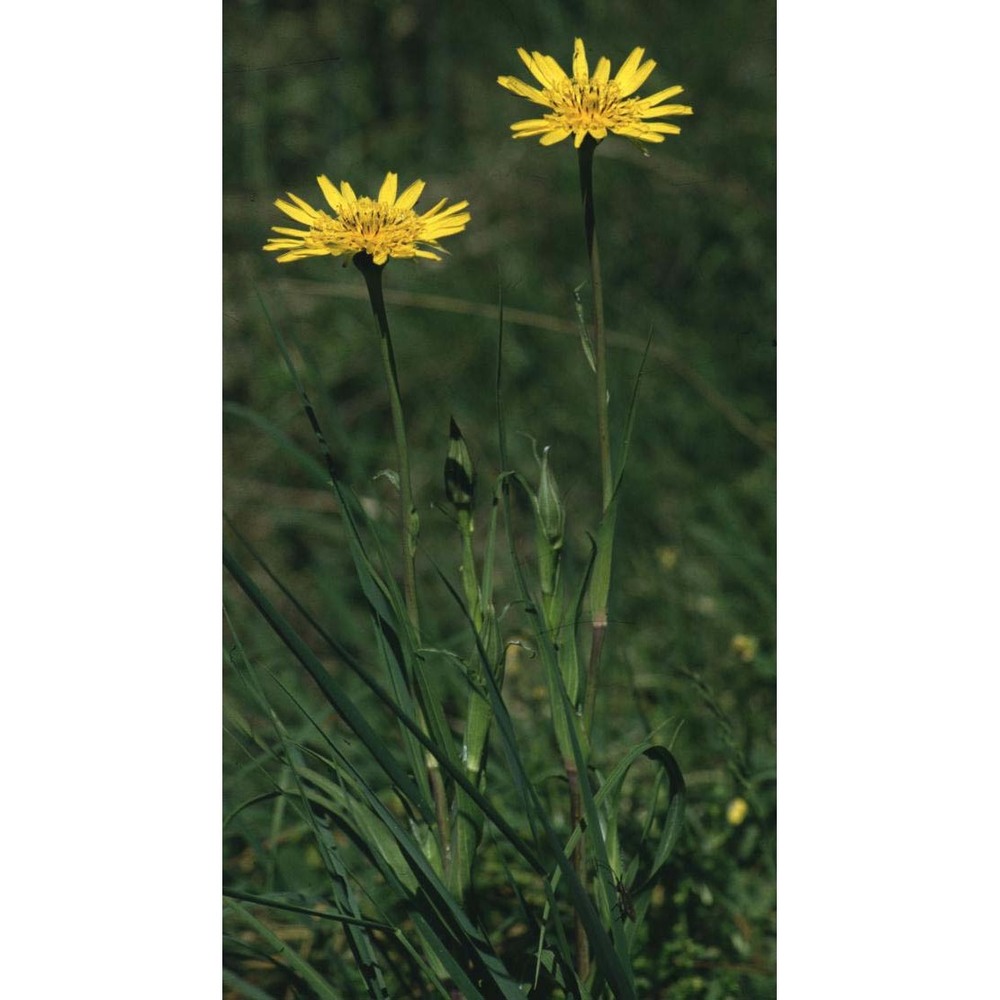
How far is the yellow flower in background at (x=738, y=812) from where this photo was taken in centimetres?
103

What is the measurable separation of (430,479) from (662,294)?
327 millimetres

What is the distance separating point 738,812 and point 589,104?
2.01ft

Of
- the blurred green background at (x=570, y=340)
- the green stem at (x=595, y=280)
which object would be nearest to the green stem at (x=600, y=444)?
the green stem at (x=595, y=280)

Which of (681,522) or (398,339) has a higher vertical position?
(398,339)

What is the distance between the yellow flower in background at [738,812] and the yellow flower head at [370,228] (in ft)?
1.90

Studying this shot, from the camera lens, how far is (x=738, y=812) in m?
1.03

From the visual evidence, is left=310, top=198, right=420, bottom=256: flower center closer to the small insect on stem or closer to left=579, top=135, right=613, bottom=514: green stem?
left=579, top=135, right=613, bottom=514: green stem

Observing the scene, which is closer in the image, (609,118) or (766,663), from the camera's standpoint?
(609,118)

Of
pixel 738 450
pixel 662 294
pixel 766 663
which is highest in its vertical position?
pixel 662 294

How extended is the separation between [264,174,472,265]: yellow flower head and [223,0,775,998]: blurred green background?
0.19 metres

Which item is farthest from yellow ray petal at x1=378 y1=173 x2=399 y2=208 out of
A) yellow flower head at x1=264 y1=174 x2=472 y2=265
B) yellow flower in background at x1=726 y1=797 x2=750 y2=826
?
yellow flower in background at x1=726 y1=797 x2=750 y2=826
